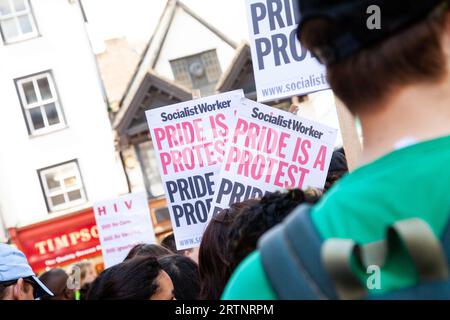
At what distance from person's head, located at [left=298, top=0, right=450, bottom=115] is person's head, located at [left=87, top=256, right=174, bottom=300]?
1944 millimetres

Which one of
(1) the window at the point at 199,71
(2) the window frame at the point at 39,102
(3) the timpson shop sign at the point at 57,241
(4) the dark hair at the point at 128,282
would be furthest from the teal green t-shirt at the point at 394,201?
(1) the window at the point at 199,71

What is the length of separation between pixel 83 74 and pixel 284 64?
745 inches

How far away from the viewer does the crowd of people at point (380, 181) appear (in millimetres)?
990

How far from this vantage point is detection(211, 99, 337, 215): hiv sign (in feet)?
12.5

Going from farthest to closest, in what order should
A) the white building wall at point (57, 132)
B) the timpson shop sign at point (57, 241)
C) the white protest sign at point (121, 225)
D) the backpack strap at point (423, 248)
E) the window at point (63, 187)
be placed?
the window at point (63, 187), the white building wall at point (57, 132), the timpson shop sign at point (57, 241), the white protest sign at point (121, 225), the backpack strap at point (423, 248)

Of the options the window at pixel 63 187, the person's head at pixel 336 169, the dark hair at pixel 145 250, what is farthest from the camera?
the window at pixel 63 187

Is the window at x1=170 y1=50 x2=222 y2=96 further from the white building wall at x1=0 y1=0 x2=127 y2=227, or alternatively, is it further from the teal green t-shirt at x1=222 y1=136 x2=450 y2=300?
the teal green t-shirt at x1=222 y1=136 x2=450 y2=300

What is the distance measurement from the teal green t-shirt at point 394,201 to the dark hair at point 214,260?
4.28 ft

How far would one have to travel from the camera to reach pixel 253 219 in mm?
1855

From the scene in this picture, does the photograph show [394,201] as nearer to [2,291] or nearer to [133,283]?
[133,283]

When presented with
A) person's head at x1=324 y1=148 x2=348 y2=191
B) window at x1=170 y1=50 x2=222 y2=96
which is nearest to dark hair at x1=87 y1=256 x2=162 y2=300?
person's head at x1=324 y1=148 x2=348 y2=191

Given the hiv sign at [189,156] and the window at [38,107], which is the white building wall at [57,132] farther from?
the hiv sign at [189,156]

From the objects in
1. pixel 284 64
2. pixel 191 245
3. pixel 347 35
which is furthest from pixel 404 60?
pixel 191 245

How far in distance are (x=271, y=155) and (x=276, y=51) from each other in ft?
2.42
